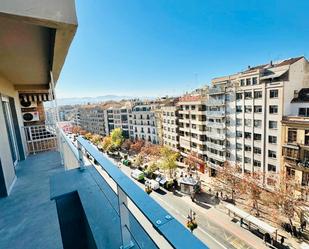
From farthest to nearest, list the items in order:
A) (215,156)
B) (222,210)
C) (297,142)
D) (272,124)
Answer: (215,156) → (272,124) → (222,210) → (297,142)

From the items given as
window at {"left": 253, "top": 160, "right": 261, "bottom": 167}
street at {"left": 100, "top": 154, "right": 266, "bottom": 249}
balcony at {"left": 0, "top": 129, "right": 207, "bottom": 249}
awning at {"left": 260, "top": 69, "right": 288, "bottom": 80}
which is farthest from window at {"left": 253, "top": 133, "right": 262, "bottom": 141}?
balcony at {"left": 0, "top": 129, "right": 207, "bottom": 249}

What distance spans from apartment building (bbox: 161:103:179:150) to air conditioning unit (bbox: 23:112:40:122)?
581 inches

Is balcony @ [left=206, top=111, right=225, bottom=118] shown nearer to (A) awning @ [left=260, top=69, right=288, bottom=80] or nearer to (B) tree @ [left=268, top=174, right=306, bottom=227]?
(A) awning @ [left=260, top=69, right=288, bottom=80]

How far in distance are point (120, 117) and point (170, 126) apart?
487 inches

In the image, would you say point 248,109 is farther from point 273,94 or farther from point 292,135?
point 292,135

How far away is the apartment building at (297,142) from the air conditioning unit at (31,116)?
13436mm

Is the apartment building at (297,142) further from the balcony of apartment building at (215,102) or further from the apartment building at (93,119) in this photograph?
the apartment building at (93,119)

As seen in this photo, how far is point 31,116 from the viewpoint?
842 centimetres

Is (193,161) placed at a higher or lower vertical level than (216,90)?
lower

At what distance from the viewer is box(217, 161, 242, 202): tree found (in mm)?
12953

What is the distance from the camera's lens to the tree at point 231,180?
12953mm

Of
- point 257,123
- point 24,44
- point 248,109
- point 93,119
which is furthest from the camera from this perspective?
point 93,119

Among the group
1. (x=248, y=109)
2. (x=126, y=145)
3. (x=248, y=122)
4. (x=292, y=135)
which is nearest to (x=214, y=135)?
(x=248, y=122)

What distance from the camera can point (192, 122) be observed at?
19.3 m
